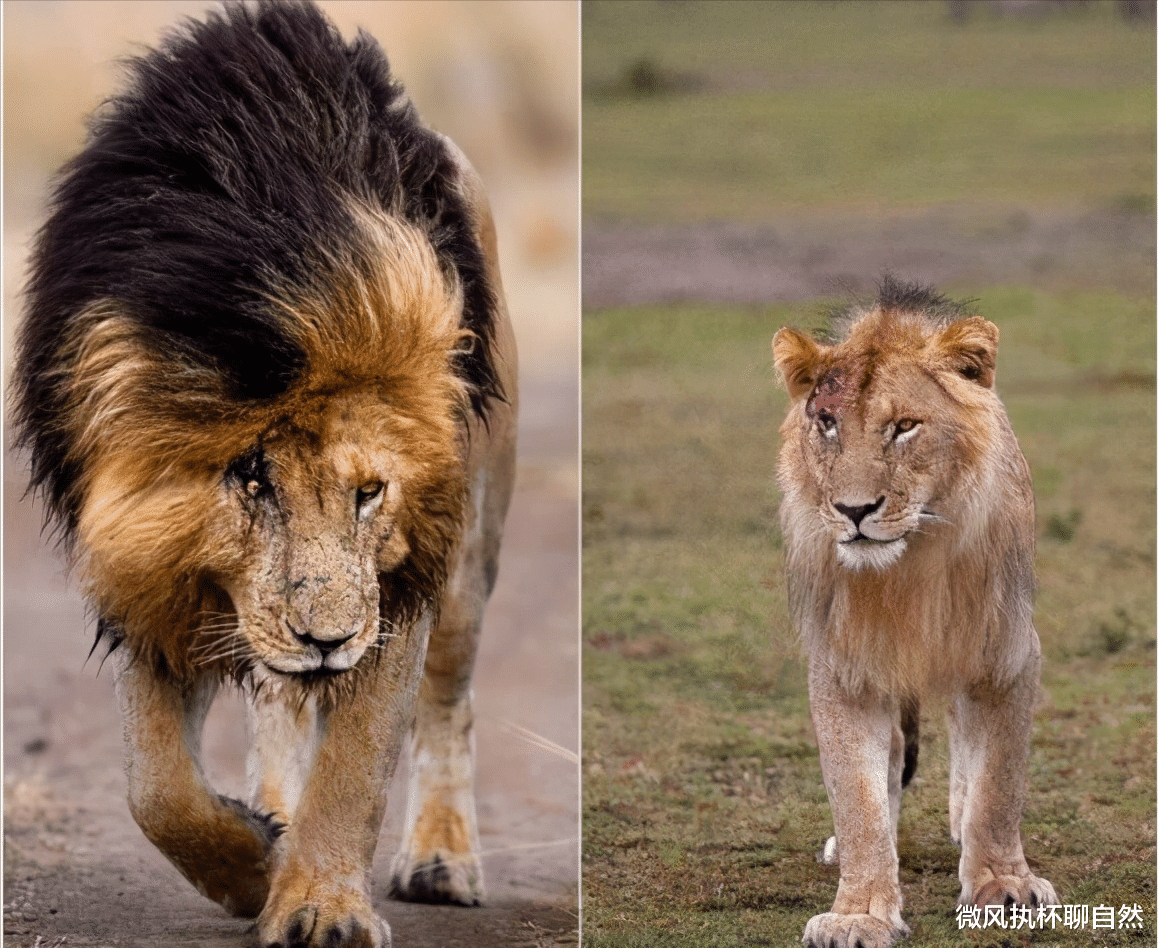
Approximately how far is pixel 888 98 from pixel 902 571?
98.3 inches

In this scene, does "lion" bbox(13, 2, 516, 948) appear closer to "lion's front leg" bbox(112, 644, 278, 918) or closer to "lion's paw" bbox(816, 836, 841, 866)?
"lion's front leg" bbox(112, 644, 278, 918)

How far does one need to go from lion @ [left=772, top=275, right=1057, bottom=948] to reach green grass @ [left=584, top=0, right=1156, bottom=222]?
182cm

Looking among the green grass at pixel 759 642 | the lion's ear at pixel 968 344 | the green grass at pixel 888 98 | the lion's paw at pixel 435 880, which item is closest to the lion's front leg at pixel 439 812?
the lion's paw at pixel 435 880

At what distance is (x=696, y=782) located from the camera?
206 inches

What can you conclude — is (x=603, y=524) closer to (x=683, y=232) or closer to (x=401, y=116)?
(x=683, y=232)

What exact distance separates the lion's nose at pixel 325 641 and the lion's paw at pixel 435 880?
1.40m

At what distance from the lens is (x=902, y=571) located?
13.5 ft

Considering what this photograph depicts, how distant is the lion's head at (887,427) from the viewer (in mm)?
3943

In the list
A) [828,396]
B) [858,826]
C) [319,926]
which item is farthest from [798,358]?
[319,926]

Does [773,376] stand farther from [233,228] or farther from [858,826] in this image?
[233,228]

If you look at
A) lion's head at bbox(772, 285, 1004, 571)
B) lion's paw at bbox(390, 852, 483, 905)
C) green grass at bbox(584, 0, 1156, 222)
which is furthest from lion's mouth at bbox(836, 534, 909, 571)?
green grass at bbox(584, 0, 1156, 222)

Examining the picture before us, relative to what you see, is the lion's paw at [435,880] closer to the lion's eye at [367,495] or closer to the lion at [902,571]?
the lion at [902,571]

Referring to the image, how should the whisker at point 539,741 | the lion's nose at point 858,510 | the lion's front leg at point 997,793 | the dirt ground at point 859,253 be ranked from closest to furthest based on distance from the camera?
the lion's nose at point 858,510 → the lion's front leg at point 997,793 → the whisker at point 539,741 → the dirt ground at point 859,253

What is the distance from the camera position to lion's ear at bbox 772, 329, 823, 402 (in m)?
4.11
